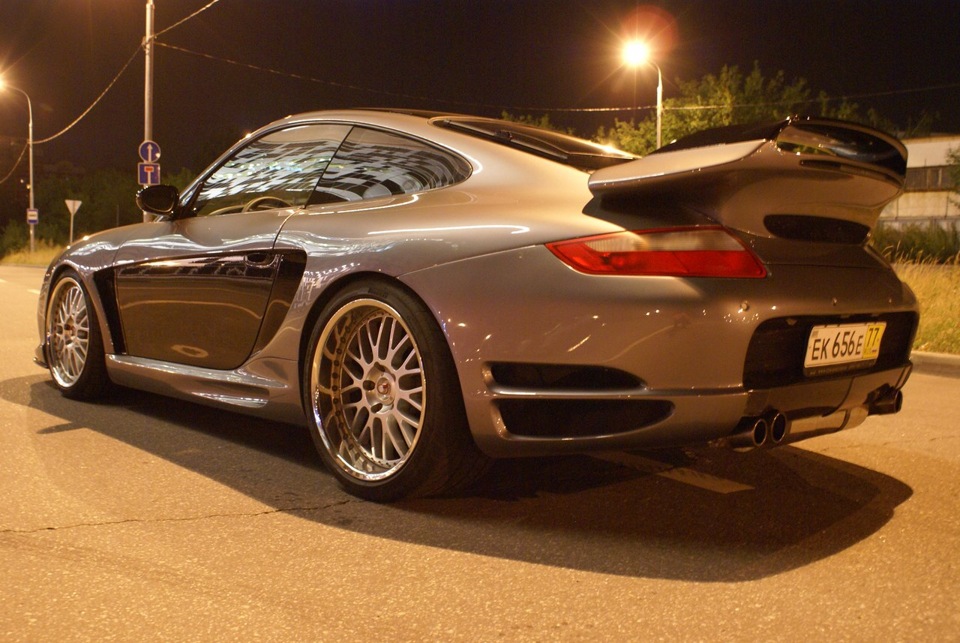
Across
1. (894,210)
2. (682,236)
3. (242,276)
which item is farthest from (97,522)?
(894,210)

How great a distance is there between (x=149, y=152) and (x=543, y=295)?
2025 cm

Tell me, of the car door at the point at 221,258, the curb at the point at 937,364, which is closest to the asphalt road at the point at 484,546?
the car door at the point at 221,258

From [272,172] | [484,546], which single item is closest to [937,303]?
[272,172]

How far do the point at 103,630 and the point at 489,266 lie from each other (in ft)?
4.84

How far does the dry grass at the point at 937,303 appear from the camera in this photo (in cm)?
858

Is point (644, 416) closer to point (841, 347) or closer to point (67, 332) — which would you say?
point (841, 347)

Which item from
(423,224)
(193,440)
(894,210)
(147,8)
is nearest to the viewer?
(423,224)

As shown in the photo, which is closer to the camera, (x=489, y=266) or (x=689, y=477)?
(x=489, y=266)

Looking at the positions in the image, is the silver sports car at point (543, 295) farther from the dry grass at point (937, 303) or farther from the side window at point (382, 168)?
the dry grass at point (937, 303)

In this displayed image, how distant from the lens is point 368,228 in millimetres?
3479

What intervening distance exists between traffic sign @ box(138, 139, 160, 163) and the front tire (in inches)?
758

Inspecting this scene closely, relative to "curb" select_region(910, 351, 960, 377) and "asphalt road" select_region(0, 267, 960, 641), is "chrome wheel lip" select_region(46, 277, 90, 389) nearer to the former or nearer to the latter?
"asphalt road" select_region(0, 267, 960, 641)

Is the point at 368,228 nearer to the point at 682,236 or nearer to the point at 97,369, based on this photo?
the point at 682,236

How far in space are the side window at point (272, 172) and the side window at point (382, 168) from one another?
96 mm
